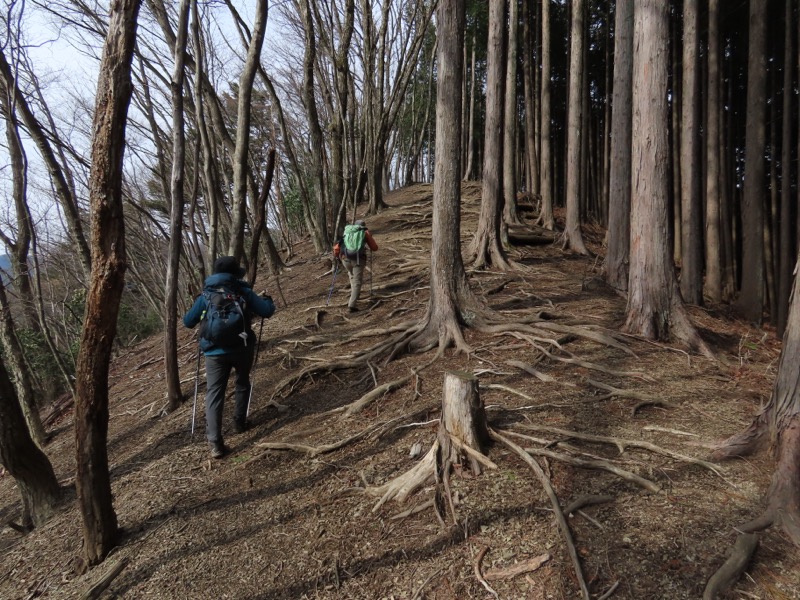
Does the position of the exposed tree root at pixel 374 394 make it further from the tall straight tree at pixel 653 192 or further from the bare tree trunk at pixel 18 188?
the bare tree trunk at pixel 18 188

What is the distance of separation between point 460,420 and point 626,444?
133 centimetres

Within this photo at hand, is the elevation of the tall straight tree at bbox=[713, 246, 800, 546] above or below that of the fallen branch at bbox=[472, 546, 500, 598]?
above

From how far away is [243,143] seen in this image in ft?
22.0

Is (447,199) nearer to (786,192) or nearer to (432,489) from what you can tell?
(432,489)

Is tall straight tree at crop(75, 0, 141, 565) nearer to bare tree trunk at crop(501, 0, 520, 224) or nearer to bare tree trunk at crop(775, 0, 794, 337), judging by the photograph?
bare tree trunk at crop(501, 0, 520, 224)

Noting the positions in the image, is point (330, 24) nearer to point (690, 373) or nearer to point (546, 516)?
point (690, 373)

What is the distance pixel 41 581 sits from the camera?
3.53 m

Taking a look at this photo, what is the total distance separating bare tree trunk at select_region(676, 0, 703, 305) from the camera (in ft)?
30.1

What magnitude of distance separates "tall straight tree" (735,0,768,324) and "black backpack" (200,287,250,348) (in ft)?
35.7

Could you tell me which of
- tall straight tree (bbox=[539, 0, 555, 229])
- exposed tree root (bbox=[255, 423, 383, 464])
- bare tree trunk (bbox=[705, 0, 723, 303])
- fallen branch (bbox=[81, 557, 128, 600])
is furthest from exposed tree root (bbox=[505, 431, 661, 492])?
tall straight tree (bbox=[539, 0, 555, 229])

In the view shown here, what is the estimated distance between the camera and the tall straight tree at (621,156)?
852cm

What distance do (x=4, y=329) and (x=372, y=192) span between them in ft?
39.4

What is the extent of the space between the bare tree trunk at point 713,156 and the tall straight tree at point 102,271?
12.2 metres

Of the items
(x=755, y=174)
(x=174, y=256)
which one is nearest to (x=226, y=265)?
(x=174, y=256)
